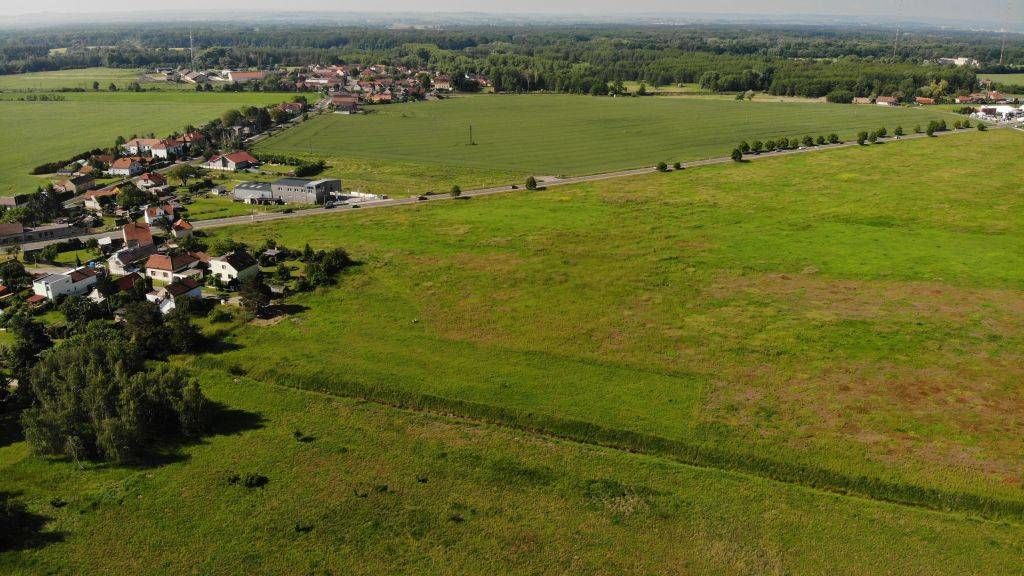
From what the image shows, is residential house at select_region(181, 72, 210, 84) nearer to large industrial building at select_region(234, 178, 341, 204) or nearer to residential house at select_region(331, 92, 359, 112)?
residential house at select_region(331, 92, 359, 112)

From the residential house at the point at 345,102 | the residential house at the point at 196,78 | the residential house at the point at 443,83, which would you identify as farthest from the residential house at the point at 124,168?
the residential house at the point at 196,78

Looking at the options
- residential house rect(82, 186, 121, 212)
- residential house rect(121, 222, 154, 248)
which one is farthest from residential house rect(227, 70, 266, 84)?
residential house rect(121, 222, 154, 248)

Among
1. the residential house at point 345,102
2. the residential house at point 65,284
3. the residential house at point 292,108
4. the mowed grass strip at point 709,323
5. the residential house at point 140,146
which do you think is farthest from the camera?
the residential house at point 345,102

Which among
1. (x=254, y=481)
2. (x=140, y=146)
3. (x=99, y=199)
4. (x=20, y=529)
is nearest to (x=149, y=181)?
(x=99, y=199)

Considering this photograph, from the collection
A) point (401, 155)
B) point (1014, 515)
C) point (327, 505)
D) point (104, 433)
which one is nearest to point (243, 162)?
point (401, 155)

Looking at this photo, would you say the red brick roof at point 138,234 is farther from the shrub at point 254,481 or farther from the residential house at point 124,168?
the shrub at point 254,481
